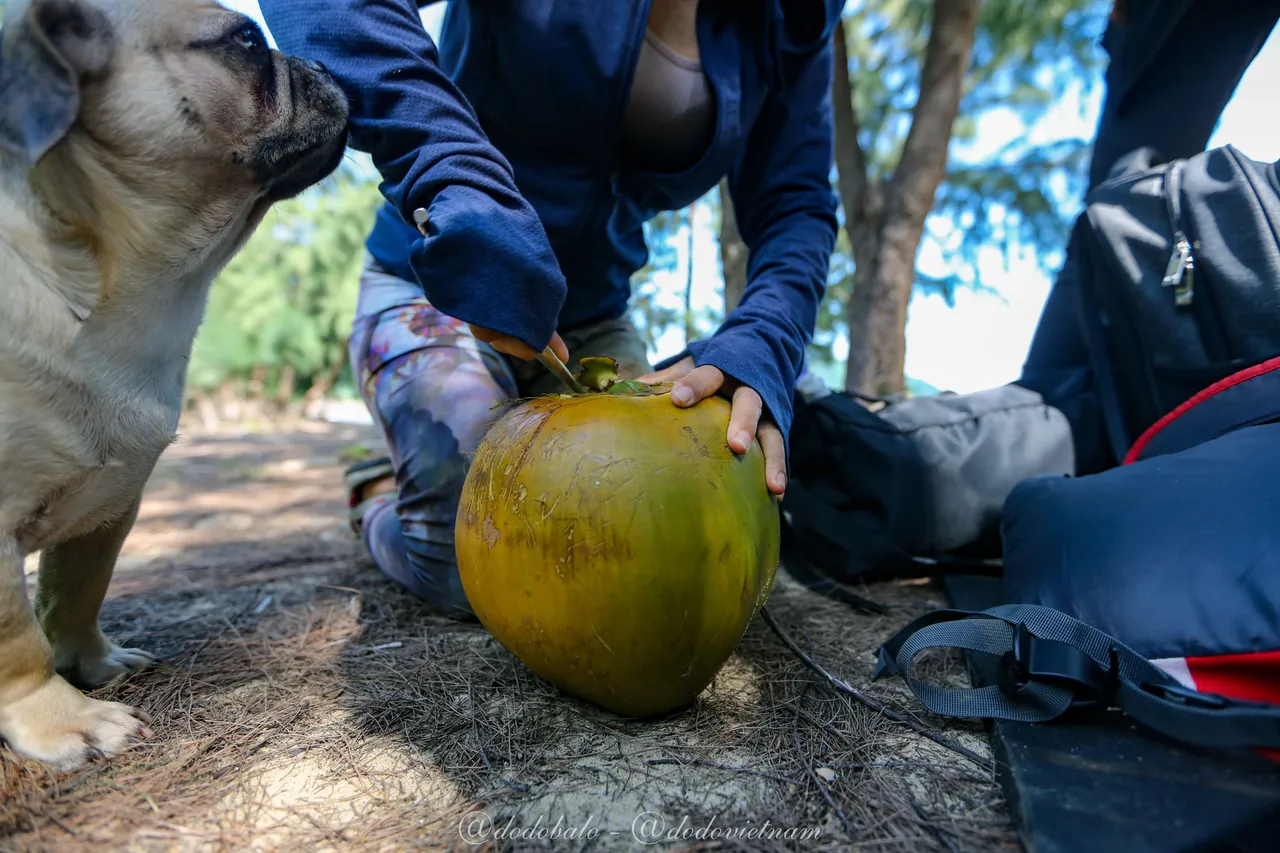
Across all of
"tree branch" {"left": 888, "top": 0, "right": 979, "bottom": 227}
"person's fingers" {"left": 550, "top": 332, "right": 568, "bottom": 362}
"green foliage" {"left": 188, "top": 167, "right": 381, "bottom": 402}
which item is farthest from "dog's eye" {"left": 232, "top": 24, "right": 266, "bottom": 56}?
"green foliage" {"left": 188, "top": 167, "right": 381, "bottom": 402}

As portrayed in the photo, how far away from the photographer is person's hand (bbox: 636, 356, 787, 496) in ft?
4.06

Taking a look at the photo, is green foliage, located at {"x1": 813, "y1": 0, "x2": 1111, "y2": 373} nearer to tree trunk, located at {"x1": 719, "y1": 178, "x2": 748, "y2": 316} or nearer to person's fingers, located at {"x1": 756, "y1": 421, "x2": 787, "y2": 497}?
tree trunk, located at {"x1": 719, "y1": 178, "x2": 748, "y2": 316}

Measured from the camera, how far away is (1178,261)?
1739 mm

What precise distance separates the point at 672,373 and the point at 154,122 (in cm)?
106

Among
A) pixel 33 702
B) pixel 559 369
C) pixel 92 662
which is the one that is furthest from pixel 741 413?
pixel 92 662

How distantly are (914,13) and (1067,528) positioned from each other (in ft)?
18.8

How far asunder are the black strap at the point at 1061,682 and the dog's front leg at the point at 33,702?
1350 millimetres

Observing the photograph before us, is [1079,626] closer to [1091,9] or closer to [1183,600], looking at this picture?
[1183,600]

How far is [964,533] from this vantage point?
204 centimetres

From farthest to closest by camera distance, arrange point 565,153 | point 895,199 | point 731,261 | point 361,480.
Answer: point 731,261 → point 895,199 → point 361,480 → point 565,153

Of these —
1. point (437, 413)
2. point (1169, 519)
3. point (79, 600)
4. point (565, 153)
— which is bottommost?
point (79, 600)

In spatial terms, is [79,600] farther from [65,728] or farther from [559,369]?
[559,369]

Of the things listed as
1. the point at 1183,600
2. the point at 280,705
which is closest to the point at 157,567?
the point at 280,705

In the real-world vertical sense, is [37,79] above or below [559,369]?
above
